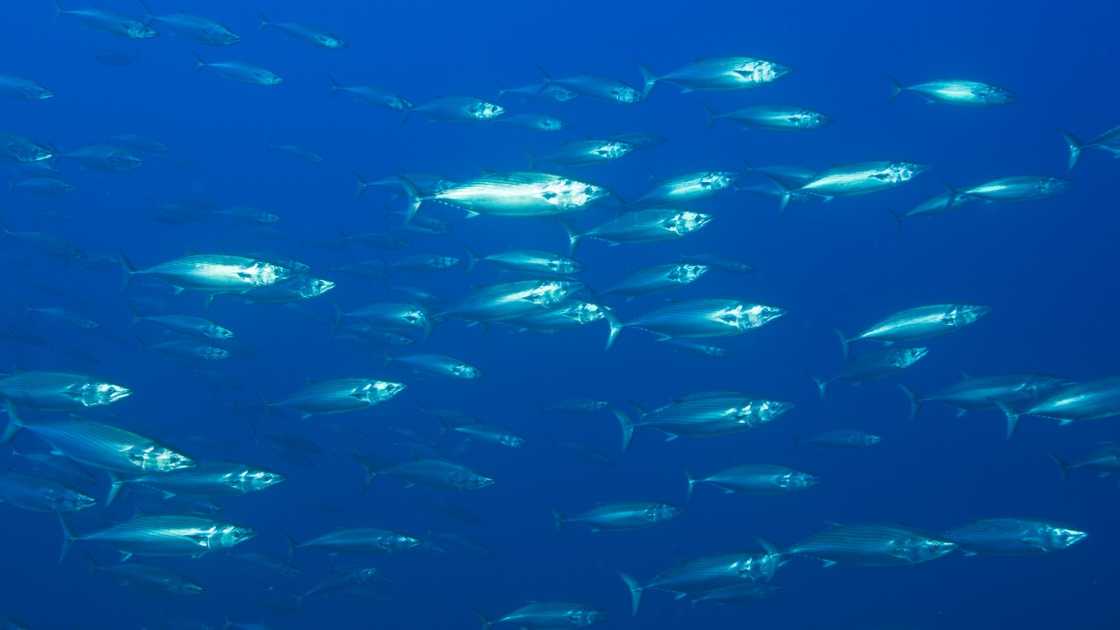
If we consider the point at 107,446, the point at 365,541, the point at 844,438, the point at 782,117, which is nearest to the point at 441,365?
the point at 365,541

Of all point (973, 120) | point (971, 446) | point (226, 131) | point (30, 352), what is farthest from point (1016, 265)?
point (226, 131)

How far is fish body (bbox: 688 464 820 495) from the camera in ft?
19.8

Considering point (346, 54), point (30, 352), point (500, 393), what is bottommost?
point (500, 393)

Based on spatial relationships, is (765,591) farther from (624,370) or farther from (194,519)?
(624,370)

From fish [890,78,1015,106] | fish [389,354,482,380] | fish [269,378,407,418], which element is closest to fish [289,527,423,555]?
fish [269,378,407,418]

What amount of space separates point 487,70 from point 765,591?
117 ft

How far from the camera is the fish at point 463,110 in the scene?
27.4ft

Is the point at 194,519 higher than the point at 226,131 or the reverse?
higher

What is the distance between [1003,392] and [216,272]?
219 inches

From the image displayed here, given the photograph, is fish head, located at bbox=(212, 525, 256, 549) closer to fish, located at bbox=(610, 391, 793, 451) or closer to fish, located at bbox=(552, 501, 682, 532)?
fish, located at bbox=(552, 501, 682, 532)

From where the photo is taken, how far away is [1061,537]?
5.47 m

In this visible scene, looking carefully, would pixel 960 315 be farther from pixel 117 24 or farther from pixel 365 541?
pixel 117 24

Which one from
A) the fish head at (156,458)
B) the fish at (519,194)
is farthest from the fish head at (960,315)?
the fish head at (156,458)

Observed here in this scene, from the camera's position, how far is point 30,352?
2008 centimetres
